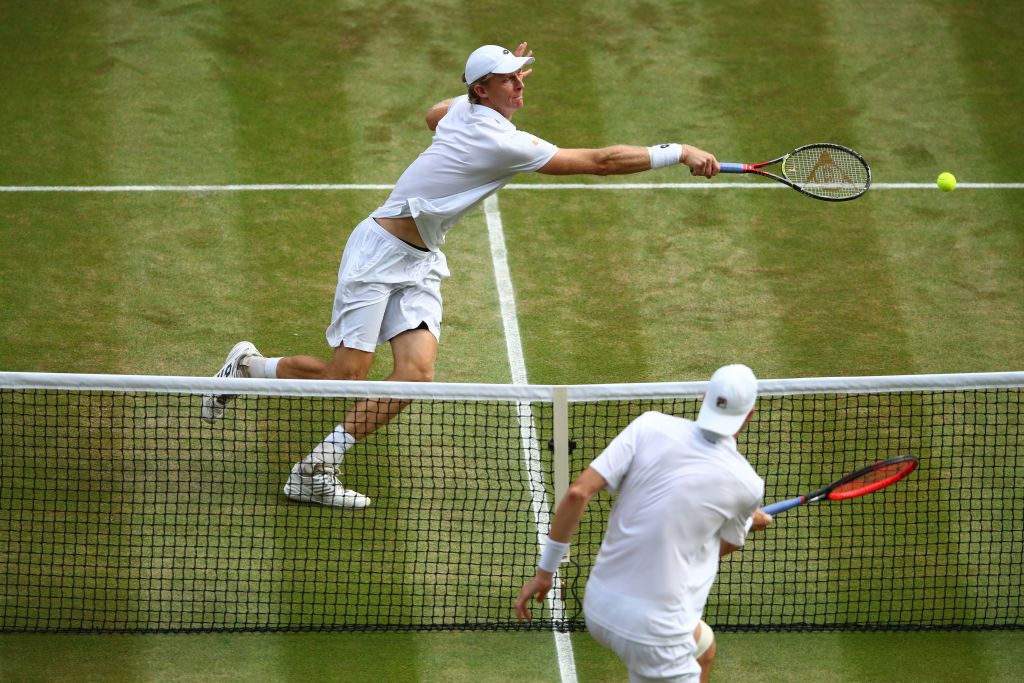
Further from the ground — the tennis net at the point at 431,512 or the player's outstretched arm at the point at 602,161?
the player's outstretched arm at the point at 602,161

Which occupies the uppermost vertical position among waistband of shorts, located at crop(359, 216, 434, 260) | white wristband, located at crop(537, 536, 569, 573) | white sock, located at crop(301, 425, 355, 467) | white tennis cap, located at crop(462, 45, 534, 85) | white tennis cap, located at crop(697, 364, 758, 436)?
white tennis cap, located at crop(462, 45, 534, 85)

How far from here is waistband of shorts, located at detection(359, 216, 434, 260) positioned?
8062 mm

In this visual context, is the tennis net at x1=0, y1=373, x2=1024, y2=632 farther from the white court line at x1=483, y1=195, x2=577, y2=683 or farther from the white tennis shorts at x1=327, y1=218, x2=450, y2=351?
the white tennis shorts at x1=327, y1=218, x2=450, y2=351

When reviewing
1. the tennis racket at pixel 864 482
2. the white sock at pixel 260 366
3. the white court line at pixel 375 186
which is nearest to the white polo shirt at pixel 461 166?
the white sock at pixel 260 366

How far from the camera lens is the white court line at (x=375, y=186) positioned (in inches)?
429

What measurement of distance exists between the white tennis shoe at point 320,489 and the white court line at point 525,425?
97 cm

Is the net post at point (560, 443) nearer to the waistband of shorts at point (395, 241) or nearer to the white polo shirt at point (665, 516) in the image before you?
the white polo shirt at point (665, 516)

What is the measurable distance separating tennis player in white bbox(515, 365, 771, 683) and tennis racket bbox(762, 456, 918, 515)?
2.22 feet

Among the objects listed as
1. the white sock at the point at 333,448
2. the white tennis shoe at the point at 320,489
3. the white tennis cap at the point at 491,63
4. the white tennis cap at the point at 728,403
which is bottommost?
the white tennis shoe at the point at 320,489

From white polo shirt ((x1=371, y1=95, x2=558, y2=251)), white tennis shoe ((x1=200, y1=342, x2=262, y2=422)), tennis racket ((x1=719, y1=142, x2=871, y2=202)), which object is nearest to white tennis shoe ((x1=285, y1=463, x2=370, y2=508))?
white tennis shoe ((x1=200, y1=342, x2=262, y2=422))

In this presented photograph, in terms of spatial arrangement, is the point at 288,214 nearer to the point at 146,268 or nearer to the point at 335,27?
the point at 146,268

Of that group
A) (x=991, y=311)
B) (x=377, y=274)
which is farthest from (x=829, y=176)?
(x=377, y=274)

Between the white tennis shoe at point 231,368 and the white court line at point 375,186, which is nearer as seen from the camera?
the white tennis shoe at point 231,368

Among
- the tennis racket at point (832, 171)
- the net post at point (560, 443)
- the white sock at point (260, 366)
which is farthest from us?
the tennis racket at point (832, 171)
